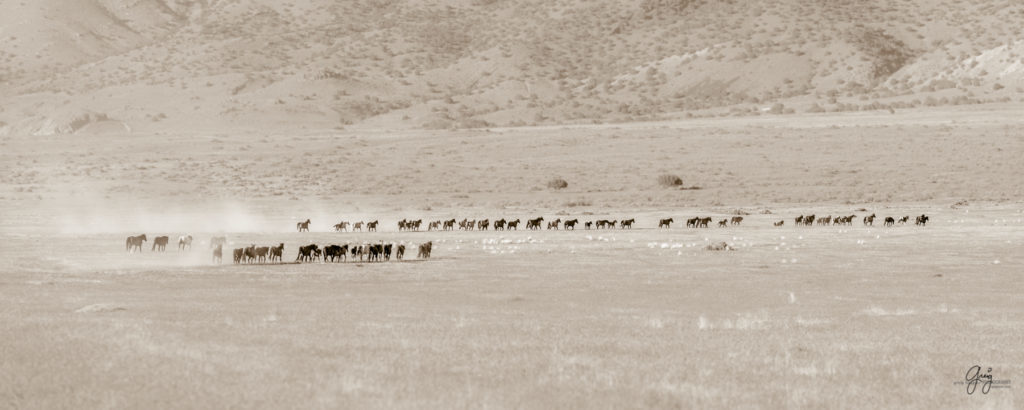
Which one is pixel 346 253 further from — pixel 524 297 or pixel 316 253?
pixel 524 297

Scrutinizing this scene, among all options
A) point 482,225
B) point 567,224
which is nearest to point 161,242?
point 482,225

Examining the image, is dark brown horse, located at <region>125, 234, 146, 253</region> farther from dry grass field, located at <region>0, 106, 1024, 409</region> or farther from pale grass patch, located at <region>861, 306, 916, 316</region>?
pale grass patch, located at <region>861, 306, 916, 316</region>

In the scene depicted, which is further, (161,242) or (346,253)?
(161,242)

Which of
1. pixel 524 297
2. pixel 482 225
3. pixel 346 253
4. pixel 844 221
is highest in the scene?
pixel 844 221

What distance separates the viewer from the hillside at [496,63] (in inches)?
5290

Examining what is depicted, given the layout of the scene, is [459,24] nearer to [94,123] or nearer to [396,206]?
[94,123]

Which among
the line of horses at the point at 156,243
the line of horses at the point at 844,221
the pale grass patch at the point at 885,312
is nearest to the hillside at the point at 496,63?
the line of horses at the point at 844,221

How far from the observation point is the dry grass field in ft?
47.5

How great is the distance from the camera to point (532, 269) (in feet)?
117

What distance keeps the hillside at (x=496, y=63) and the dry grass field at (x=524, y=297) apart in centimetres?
4737

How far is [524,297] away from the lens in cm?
2675

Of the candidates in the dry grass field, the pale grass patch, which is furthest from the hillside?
the pale grass patch

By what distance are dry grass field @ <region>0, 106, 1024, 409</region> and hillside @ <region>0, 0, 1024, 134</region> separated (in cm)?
4737

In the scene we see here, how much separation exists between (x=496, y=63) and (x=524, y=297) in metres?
129
